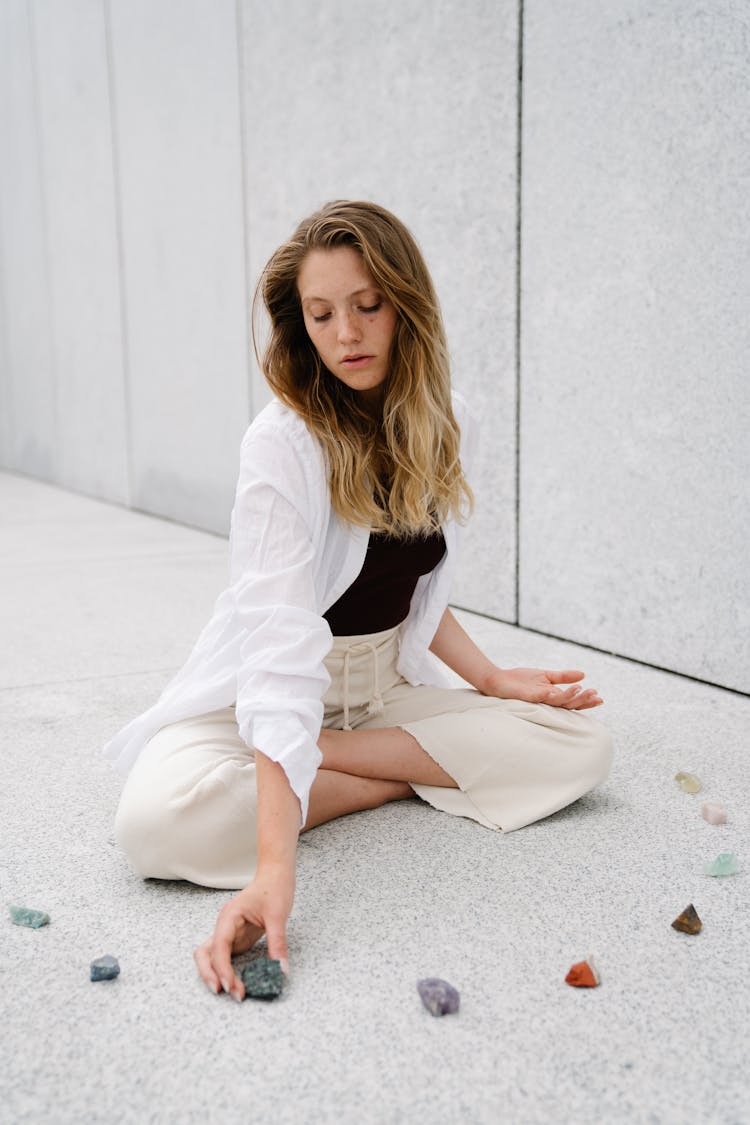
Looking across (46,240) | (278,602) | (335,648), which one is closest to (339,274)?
(278,602)

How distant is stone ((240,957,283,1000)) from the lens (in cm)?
128

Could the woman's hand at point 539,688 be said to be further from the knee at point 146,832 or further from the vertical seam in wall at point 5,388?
the vertical seam in wall at point 5,388

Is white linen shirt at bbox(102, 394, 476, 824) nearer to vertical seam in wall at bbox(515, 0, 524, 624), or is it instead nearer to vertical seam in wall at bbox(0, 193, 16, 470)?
vertical seam in wall at bbox(515, 0, 524, 624)

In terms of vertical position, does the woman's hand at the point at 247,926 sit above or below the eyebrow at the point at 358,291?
below

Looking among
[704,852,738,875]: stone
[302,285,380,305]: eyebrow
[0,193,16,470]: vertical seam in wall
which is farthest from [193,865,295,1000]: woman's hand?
[0,193,16,470]: vertical seam in wall

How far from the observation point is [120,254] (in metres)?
6.07

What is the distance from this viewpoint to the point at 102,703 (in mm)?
2529

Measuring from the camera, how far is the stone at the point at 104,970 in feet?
4.40

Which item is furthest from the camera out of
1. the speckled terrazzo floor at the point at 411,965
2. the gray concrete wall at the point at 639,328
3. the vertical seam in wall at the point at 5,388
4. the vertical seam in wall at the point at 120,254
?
the vertical seam in wall at the point at 5,388

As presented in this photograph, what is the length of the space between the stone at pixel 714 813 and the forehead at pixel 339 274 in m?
0.98

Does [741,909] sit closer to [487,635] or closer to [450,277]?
[487,635]

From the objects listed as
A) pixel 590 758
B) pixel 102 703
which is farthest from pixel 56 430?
pixel 590 758

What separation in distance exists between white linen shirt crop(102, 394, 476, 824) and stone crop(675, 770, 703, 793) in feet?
1.75

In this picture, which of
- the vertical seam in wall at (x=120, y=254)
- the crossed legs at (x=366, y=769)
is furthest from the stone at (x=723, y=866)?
the vertical seam in wall at (x=120, y=254)
